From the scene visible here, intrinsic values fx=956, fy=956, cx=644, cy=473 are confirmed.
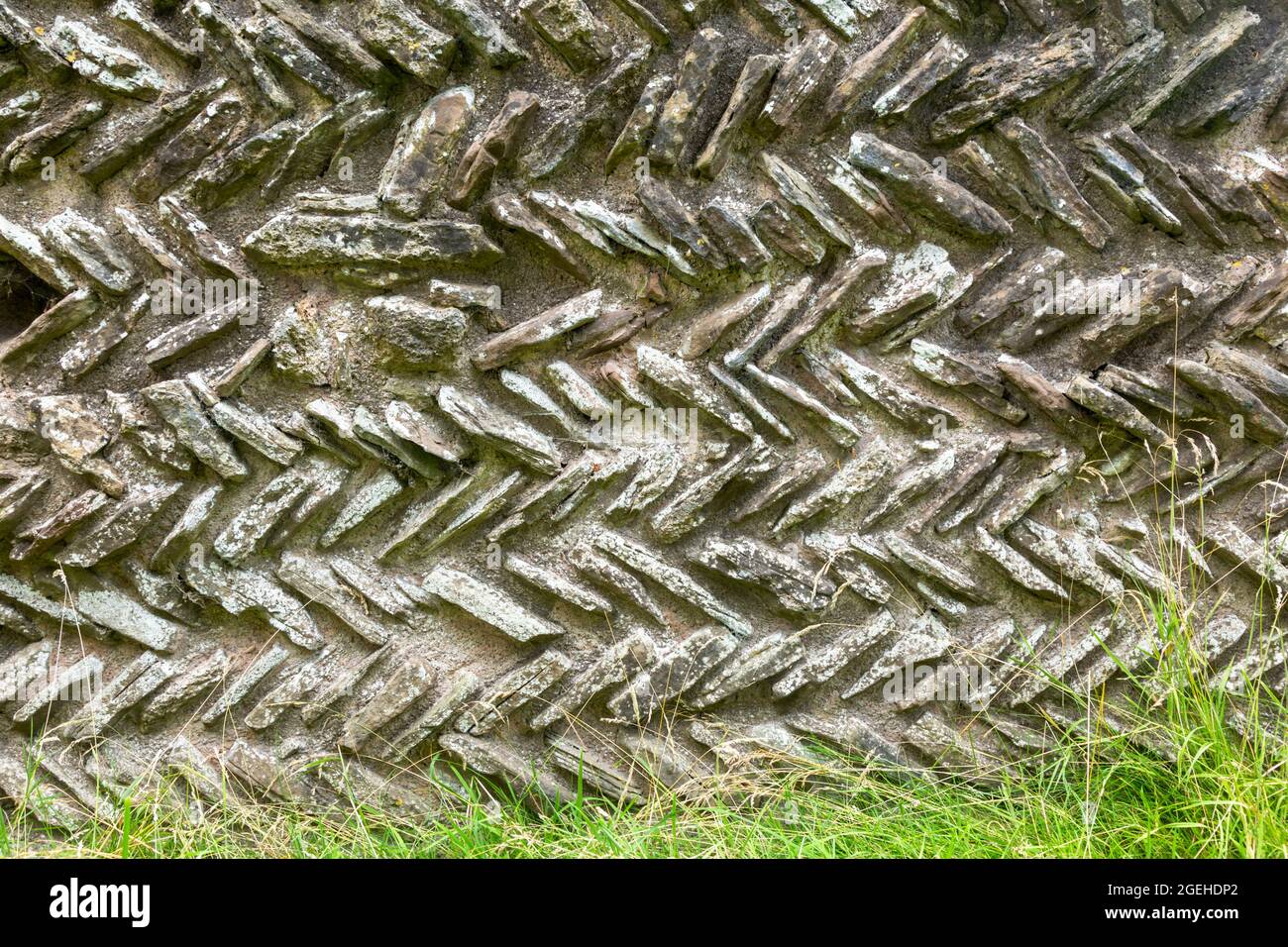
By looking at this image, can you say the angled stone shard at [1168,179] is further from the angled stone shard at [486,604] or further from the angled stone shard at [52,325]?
the angled stone shard at [52,325]

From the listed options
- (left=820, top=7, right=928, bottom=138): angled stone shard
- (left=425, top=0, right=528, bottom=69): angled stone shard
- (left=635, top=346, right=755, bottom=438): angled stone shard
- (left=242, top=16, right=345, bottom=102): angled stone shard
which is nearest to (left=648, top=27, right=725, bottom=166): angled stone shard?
(left=820, top=7, right=928, bottom=138): angled stone shard

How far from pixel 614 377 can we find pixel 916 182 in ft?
4.19

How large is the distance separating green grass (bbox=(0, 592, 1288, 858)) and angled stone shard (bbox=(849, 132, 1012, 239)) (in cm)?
153

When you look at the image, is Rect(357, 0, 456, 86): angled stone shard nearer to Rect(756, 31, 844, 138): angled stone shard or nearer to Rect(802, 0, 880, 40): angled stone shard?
Rect(756, 31, 844, 138): angled stone shard

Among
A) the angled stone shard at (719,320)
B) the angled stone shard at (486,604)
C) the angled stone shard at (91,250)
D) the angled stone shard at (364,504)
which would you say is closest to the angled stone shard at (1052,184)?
the angled stone shard at (719,320)

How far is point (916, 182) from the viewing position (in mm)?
3398

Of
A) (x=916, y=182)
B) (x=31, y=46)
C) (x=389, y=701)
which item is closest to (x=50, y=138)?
(x=31, y=46)

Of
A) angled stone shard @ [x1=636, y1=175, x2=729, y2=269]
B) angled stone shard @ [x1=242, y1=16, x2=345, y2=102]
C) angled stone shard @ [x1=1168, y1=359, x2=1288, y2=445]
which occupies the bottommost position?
angled stone shard @ [x1=1168, y1=359, x2=1288, y2=445]

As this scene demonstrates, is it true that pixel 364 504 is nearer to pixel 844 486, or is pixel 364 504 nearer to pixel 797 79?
pixel 844 486

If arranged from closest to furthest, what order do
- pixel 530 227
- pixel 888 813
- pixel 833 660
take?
1. pixel 888 813
2. pixel 530 227
3. pixel 833 660

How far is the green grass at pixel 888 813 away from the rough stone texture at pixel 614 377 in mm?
124

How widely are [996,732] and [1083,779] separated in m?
0.32

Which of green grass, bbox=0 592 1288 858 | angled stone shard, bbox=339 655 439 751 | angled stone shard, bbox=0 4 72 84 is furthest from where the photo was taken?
angled stone shard, bbox=339 655 439 751

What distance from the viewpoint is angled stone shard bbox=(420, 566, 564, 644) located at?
3.39 meters
